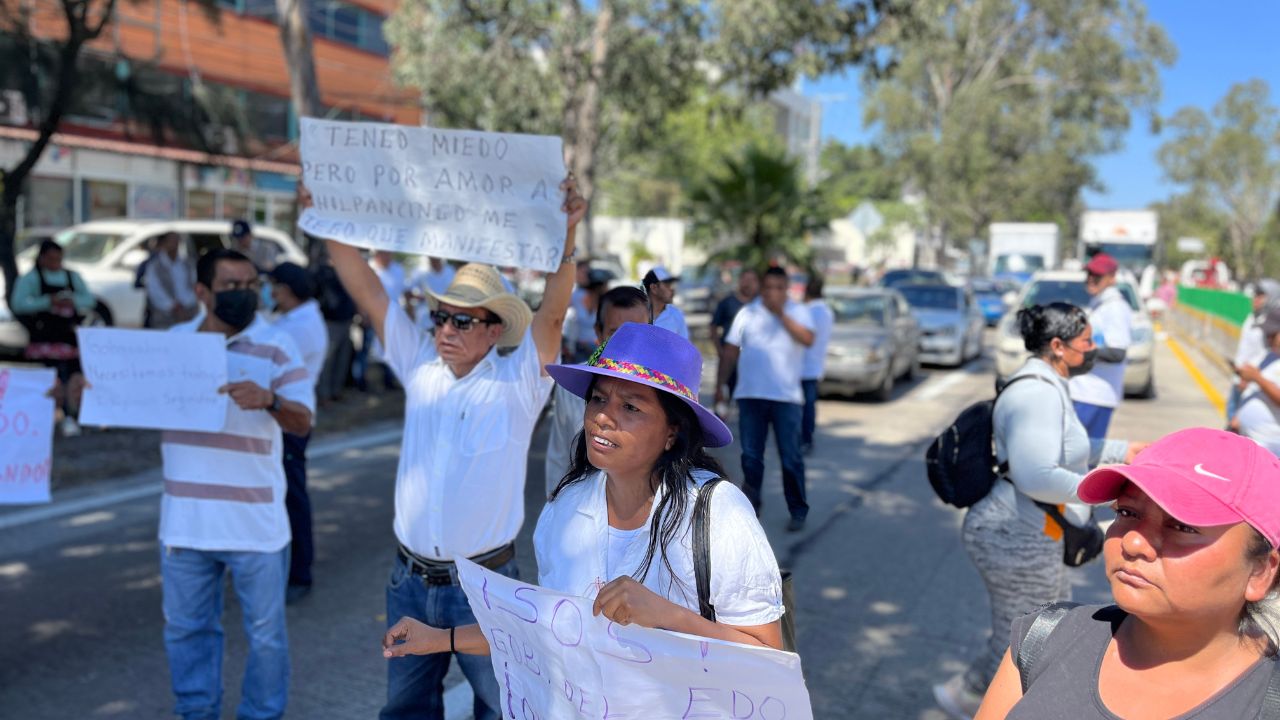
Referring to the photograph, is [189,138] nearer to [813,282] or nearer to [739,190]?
[813,282]

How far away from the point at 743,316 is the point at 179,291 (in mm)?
8807

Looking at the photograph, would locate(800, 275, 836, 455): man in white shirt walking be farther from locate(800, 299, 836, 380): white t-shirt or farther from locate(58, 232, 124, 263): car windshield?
A: locate(58, 232, 124, 263): car windshield

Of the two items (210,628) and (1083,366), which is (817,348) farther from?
(210,628)

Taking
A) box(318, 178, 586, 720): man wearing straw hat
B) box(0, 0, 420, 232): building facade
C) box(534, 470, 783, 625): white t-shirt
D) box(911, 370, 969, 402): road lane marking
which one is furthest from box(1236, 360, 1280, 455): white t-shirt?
box(0, 0, 420, 232): building facade

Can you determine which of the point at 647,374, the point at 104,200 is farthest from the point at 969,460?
the point at 104,200

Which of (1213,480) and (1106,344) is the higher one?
(1213,480)

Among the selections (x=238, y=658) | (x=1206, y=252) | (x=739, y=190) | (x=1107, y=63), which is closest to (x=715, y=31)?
(x=739, y=190)

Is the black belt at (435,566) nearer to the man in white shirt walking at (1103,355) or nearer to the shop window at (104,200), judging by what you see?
the man in white shirt walking at (1103,355)

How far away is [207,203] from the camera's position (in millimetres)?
27938

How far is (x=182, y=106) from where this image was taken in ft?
38.0

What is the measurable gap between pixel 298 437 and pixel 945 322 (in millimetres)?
14727

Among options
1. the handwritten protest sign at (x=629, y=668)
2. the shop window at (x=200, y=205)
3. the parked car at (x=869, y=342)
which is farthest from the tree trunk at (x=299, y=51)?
the shop window at (x=200, y=205)

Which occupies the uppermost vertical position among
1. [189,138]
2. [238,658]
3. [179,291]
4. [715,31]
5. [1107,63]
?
[1107,63]

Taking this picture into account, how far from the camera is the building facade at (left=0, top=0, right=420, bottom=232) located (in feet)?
36.6
